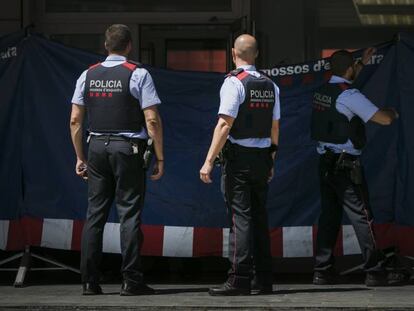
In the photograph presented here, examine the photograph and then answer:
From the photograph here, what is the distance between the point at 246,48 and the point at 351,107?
100cm

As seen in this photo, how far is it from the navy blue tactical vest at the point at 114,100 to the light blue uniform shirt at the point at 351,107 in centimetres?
160

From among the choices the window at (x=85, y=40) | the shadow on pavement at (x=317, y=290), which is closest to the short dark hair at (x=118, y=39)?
the shadow on pavement at (x=317, y=290)

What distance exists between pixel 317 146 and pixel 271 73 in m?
0.71

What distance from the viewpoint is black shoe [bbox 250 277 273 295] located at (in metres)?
7.88

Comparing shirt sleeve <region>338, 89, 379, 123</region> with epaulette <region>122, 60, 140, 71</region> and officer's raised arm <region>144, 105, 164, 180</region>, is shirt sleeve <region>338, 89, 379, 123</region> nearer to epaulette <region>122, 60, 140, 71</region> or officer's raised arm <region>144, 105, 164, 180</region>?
officer's raised arm <region>144, 105, 164, 180</region>

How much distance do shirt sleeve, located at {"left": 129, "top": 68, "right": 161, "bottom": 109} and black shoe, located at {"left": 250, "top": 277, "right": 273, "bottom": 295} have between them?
1.53m

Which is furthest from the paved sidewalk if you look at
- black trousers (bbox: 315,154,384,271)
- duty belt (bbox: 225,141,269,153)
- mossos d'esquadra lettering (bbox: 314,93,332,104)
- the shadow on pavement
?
mossos d'esquadra lettering (bbox: 314,93,332,104)

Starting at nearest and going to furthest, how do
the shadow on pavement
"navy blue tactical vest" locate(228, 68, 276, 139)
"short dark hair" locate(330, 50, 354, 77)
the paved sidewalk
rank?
1. the paved sidewalk
2. "navy blue tactical vest" locate(228, 68, 276, 139)
3. the shadow on pavement
4. "short dark hair" locate(330, 50, 354, 77)

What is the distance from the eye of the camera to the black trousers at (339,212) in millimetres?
8117

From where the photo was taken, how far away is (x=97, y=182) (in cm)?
776

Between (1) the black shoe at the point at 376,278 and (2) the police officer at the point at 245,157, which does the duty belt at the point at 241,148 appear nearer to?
(2) the police officer at the point at 245,157

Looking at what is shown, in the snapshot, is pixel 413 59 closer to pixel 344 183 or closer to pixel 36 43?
pixel 344 183

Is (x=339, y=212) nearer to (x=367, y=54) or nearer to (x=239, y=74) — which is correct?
(x=367, y=54)

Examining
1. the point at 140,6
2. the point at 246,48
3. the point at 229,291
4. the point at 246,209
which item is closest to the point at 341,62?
the point at 246,48
